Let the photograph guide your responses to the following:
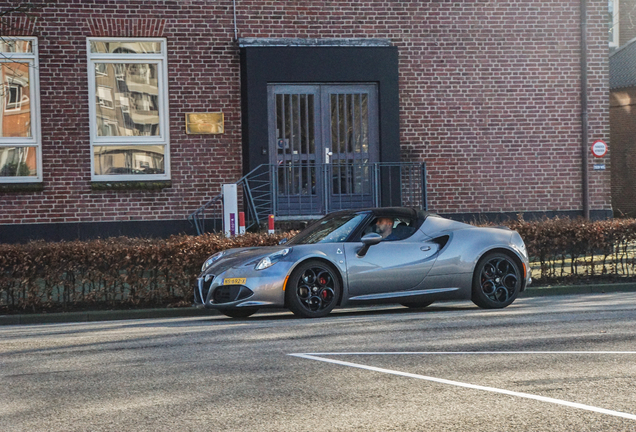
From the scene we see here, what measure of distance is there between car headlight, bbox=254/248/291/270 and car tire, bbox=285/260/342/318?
0.75ft

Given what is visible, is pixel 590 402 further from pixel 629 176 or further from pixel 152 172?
pixel 629 176

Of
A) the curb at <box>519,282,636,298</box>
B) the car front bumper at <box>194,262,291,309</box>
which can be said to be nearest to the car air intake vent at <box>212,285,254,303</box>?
the car front bumper at <box>194,262,291,309</box>

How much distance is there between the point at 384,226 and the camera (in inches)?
456

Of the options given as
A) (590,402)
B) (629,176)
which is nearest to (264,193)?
(590,402)

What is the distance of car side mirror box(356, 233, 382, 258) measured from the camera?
36.2 feet

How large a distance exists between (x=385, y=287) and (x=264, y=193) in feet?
25.8

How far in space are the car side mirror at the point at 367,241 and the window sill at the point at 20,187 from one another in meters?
9.03

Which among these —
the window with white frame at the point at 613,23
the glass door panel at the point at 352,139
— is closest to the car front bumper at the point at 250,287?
the glass door panel at the point at 352,139

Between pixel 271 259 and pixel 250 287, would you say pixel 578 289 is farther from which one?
pixel 250 287

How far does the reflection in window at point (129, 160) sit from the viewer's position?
1836 centimetres

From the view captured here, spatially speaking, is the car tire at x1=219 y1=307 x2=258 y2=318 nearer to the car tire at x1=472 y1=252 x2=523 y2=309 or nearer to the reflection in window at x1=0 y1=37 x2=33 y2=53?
the car tire at x1=472 y1=252 x2=523 y2=309

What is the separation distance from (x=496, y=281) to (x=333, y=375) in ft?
17.3

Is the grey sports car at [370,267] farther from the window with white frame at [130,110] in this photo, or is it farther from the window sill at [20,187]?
the window sill at [20,187]

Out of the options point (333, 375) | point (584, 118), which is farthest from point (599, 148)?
point (333, 375)
